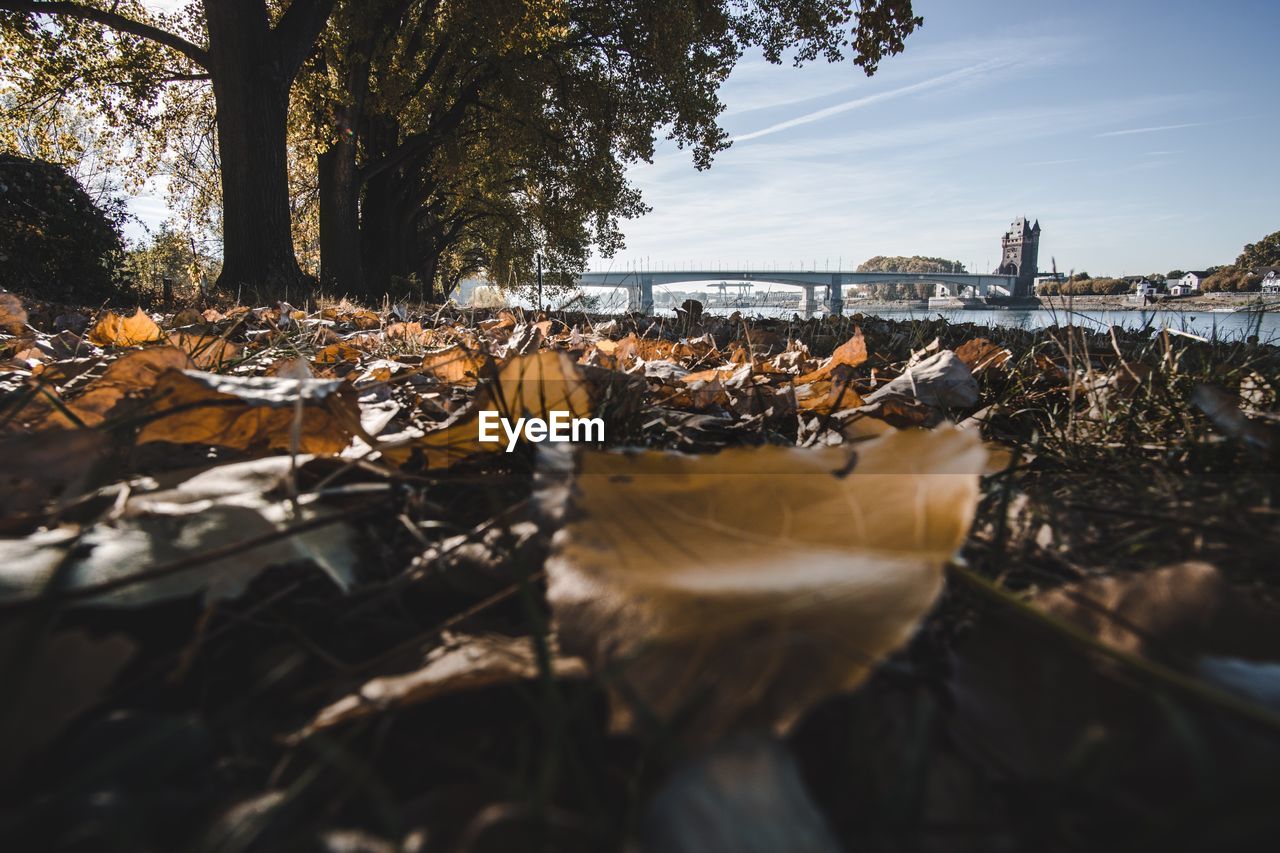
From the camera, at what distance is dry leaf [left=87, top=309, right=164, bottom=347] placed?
1812mm

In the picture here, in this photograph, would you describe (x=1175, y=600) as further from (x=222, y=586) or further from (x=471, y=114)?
(x=471, y=114)

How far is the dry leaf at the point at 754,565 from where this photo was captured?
0.35 m

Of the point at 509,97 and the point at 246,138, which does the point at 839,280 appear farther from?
the point at 246,138

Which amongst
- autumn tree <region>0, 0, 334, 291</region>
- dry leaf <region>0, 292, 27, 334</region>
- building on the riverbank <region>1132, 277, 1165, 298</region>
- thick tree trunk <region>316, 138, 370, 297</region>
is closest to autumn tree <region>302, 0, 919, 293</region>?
thick tree trunk <region>316, 138, 370, 297</region>

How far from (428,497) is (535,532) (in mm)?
197

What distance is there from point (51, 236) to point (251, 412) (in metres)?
9.42

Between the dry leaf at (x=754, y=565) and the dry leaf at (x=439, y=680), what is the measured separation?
0.07 metres

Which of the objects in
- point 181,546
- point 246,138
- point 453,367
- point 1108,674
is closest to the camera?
point 1108,674

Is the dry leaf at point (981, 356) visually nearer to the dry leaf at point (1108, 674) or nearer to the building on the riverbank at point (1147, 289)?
the dry leaf at point (1108, 674)

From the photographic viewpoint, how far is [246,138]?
8.38 m

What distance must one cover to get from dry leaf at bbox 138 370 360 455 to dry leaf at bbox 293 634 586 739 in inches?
14.5

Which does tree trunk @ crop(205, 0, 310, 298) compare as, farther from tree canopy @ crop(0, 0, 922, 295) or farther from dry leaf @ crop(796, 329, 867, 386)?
dry leaf @ crop(796, 329, 867, 386)

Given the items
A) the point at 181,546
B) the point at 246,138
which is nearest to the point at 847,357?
the point at 181,546

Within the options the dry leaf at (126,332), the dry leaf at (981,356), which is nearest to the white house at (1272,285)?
the dry leaf at (981,356)
